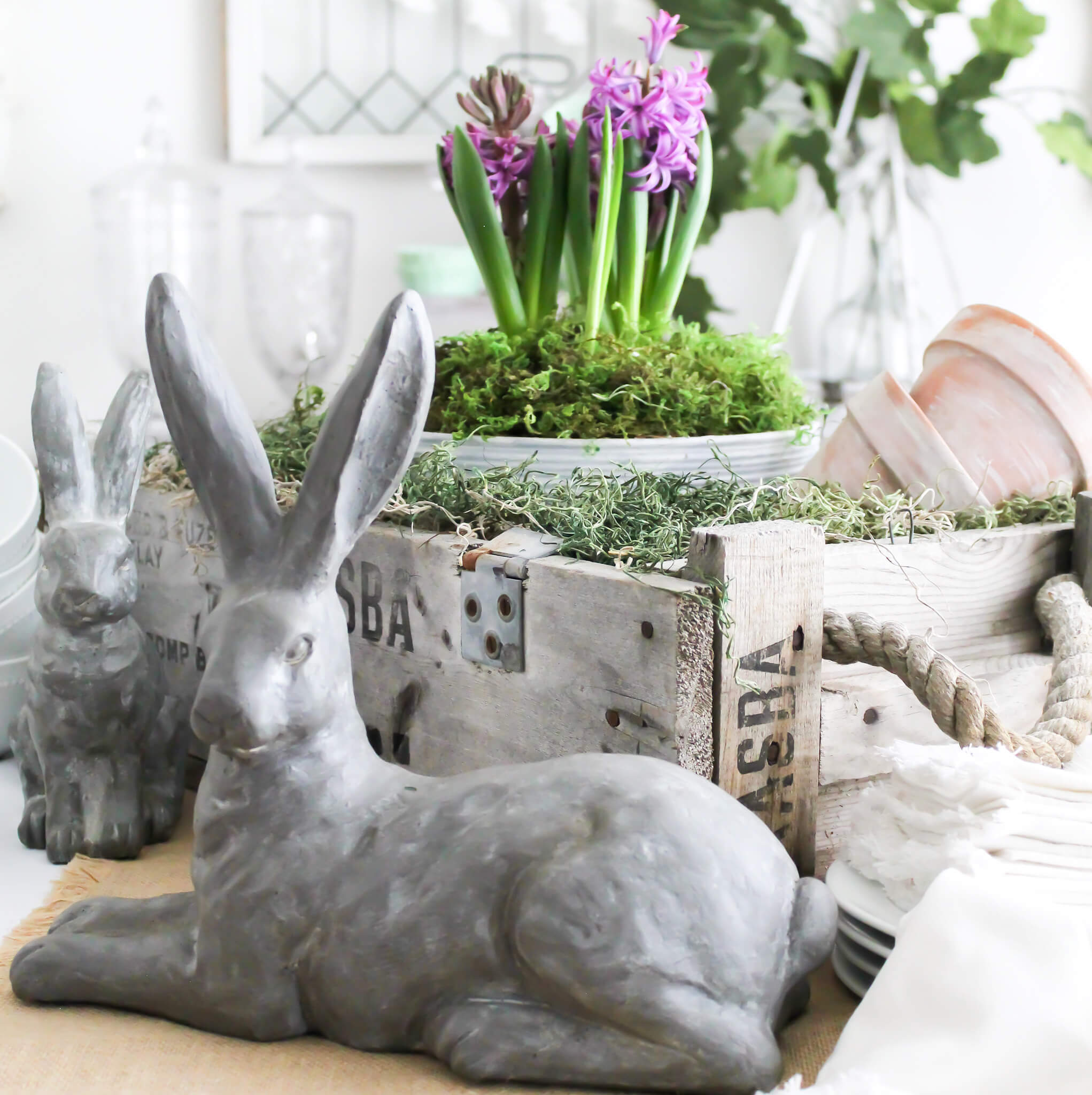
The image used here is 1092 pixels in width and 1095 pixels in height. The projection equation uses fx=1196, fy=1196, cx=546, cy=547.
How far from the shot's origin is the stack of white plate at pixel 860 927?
55cm

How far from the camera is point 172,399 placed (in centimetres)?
49

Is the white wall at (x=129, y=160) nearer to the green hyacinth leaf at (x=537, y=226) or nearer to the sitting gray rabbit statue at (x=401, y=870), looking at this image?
the green hyacinth leaf at (x=537, y=226)

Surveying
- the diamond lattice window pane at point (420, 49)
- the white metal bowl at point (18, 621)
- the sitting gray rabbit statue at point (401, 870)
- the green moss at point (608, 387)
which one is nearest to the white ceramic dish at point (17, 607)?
the white metal bowl at point (18, 621)

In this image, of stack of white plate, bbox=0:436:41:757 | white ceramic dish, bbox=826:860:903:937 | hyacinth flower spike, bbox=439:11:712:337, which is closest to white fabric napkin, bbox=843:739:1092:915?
Answer: white ceramic dish, bbox=826:860:903:937

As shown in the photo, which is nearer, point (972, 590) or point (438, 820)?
point (438, 820)

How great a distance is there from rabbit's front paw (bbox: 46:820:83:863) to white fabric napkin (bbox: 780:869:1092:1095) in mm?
484

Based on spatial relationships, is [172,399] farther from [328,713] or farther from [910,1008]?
[910,1008]

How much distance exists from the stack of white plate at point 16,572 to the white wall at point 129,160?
0.56 metres

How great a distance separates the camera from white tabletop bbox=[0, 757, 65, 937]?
661 mm

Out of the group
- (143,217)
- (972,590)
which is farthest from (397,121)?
(972,590)

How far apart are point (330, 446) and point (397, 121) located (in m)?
1.16

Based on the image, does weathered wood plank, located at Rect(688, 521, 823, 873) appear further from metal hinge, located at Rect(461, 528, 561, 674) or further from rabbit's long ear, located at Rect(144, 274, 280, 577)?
rabbit's long ear, located at Rect(144, 274, 280, 577)

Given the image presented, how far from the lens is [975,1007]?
46 cm

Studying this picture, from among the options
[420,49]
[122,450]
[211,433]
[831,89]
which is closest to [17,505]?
[122,450]
